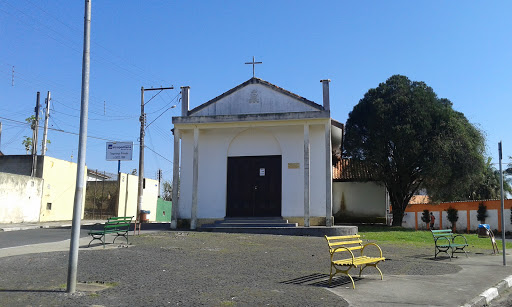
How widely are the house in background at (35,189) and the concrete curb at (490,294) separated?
23.9m

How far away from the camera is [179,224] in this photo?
1962 centimetres

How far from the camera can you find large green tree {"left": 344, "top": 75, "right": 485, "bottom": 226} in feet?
74.9

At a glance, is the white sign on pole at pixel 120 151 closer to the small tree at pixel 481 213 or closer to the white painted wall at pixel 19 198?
the white painted wall at pixel 19 198

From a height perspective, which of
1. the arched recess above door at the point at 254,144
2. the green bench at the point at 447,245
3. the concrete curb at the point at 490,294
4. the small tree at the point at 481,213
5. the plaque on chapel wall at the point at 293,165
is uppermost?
the arched recess above door at the point at 254,144

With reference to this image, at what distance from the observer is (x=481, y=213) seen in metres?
28.4

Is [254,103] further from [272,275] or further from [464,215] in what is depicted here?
[464,215]

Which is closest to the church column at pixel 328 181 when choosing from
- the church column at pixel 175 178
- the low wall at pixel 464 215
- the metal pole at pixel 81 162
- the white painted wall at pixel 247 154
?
the white painted wall at pixel 247 154

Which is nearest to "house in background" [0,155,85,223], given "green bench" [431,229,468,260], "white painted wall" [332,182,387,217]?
"white painted wall" [332,182,387,217]

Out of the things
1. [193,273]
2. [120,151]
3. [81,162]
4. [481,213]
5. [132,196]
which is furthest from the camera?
[132,196]

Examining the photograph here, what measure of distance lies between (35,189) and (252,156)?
15.0 meters

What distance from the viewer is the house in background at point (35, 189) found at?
24.5 meters

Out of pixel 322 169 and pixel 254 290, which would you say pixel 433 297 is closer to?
pixel 254 290

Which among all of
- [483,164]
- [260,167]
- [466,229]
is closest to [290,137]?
[260,167]

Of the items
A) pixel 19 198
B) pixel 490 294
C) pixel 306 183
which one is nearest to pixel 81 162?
pixel 490 294
